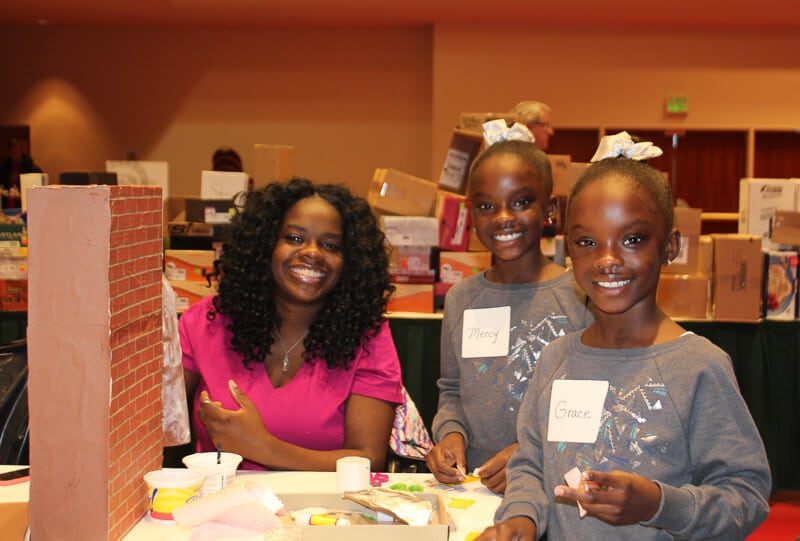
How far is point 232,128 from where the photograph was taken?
982cm

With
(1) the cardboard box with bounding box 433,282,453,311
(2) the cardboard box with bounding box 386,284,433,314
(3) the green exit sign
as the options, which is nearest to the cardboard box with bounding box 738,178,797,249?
(1) the cardboard box with bounding box 433,282,453,311

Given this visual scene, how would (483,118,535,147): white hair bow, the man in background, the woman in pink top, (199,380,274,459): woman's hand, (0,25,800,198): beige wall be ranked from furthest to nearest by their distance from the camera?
1. (0,25,800,198): beige wall
2. the man in background
3. (483,118,535,147): white hair bow
4. the woman in pink top
5. (199,380,274,459): woman's hand

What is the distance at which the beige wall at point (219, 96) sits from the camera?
965cm

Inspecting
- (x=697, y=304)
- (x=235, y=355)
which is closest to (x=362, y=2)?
(x=697, y=304)

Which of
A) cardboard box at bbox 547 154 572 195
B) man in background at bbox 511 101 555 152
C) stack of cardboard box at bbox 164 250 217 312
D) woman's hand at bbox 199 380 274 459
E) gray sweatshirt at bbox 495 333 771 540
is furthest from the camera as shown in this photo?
man in background at bbox 511 101 555 152

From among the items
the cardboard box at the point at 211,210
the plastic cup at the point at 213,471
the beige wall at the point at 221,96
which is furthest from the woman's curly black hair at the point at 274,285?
the beige wall at the point at 221,96

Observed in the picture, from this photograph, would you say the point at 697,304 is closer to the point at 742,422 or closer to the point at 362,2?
the point at 742,422

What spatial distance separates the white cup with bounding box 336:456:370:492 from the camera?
1827 millimetres

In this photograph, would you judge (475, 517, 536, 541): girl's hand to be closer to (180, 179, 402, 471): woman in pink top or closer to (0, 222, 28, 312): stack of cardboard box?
(180, 179, 402, 471): woman in pink top

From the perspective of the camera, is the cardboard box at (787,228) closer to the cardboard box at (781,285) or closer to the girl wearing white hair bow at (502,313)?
the cardboard box at (781,285)

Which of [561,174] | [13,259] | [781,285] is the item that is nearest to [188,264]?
[13,259]

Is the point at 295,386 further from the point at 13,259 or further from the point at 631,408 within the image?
the point at 13,259

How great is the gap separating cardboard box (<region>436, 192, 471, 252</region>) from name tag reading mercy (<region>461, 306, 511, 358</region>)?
89.1 inches

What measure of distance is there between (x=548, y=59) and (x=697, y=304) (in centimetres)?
505
